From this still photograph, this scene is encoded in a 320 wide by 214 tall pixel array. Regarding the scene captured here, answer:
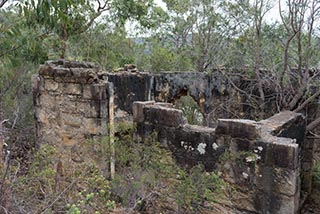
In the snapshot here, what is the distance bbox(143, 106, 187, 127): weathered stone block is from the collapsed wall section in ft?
2.16

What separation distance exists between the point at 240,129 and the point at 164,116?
120 cm

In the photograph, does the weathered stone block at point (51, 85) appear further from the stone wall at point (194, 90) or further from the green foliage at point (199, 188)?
the stone wall at point (194, 90)

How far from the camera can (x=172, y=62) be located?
13852mm

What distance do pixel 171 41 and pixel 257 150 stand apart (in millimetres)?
13997

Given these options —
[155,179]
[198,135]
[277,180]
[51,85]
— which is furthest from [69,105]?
[277,180]

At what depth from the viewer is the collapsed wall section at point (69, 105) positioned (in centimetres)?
505

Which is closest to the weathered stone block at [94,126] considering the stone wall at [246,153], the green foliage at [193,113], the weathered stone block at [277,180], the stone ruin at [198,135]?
the stone ruin at [198,135]

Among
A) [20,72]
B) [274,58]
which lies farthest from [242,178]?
[20,72]

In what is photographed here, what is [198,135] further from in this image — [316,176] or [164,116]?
[316,176]

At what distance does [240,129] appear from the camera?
164 inches

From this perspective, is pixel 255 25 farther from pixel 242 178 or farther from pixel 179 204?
pixel 179 204

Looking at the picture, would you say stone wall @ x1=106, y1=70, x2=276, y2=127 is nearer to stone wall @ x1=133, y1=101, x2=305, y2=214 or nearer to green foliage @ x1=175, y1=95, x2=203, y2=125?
green foliage @ x1=175, y1=95, x2=203, y2=125

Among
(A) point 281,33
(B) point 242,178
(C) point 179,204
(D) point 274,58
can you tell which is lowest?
(C) point 179,204

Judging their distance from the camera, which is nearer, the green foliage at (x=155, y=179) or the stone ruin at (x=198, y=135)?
the stone ruin at (x=198, y=135)
